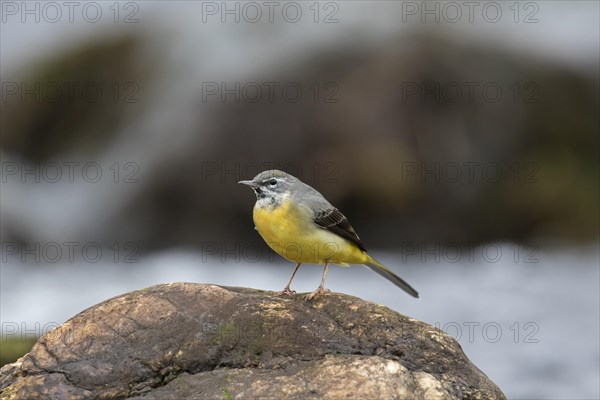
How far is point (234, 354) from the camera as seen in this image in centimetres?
620

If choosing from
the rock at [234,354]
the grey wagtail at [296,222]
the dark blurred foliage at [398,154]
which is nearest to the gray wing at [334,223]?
the grey wagtail at [296,222]

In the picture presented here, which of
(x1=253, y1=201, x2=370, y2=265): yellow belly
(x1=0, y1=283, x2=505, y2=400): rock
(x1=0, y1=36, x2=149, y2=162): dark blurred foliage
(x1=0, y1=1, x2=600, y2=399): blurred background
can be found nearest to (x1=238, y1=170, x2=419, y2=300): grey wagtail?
(x1=253, y1=201, x2=370, y2=265): yellow belly

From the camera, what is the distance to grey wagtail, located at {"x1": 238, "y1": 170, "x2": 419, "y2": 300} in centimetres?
780

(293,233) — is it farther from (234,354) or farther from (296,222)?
(234,354)

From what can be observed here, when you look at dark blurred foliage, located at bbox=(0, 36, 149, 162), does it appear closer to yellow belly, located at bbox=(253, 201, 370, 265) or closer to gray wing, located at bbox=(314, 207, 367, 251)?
gray wing, located at bbox=(314, 207, 367, 251)

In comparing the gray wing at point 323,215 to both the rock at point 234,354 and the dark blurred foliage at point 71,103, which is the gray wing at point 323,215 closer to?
the rock at point 234,354

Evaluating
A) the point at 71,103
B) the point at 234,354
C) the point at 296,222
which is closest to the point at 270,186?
the point at 296,222

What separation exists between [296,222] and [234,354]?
192 cm

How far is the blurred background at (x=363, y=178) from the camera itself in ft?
50.1

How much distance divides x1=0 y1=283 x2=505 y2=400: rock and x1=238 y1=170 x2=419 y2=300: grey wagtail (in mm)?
1058

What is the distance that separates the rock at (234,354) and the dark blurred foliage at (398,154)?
8.71 meters

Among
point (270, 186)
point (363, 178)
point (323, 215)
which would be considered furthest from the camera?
point (363, 178)

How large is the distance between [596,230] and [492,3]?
7869 mm

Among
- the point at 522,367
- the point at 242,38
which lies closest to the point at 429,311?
the point at 522,367
